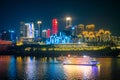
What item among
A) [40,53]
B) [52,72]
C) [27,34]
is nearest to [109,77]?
[52,72]

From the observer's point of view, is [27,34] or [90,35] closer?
[90,35]

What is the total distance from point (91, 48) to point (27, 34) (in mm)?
30561

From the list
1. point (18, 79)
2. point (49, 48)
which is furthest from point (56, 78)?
point (49, 48)

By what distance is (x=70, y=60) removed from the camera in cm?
4391

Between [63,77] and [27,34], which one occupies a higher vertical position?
[27,34]

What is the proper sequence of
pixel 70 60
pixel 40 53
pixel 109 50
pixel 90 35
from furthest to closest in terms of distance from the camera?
pixel 90 35 → pixel 40 53 → pixel 109 50 → pixel 70 60

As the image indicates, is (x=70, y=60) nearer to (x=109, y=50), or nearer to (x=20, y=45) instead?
(x=109, y=50)

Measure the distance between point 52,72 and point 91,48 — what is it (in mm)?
40887

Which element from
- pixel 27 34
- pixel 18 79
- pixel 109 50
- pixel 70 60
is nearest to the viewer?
pixel 18 79

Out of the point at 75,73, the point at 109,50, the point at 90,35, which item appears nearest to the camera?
the point at 75,73

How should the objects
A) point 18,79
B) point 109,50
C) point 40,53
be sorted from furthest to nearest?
1. point 40,53
2. point 109,50
3. point 18,79

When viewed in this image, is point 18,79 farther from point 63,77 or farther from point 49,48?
point 49,48

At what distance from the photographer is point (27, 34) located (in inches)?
4018

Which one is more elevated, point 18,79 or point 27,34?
point 27,34
